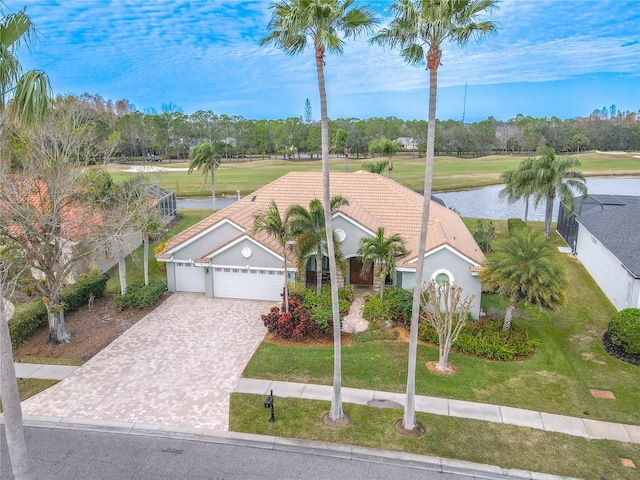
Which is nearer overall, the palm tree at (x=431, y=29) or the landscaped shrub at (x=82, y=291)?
the palm tree at (x=431, y=29)

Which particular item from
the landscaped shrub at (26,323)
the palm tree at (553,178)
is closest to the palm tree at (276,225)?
the landscaped shrub at (26,323)

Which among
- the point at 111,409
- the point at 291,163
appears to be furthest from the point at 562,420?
the point at 291,163

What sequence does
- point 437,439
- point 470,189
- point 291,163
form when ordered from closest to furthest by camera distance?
point 437,439, point 470,189, point 291,163

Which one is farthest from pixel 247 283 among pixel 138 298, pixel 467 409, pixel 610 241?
pixel 610 241

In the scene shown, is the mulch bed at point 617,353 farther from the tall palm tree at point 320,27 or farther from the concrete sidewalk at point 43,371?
the concrete sidewalk at point 43,371

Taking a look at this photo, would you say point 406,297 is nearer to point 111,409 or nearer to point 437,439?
point 437,439
